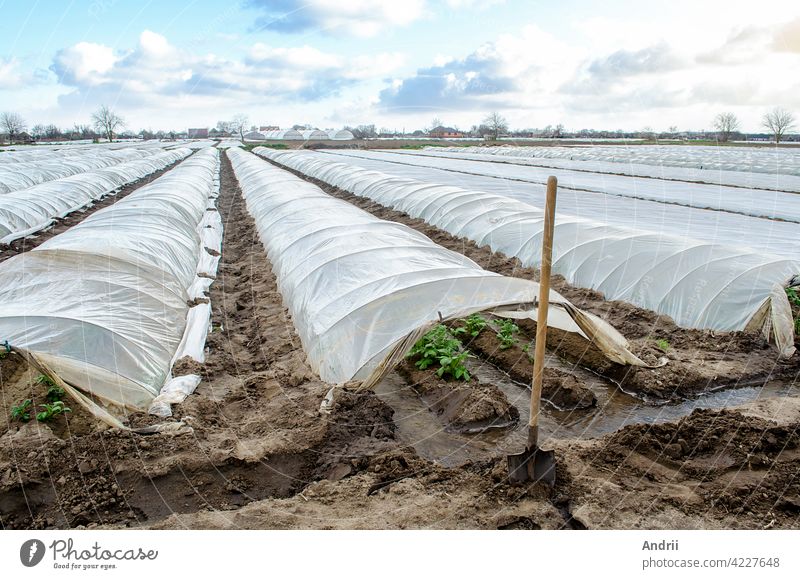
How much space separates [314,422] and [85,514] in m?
2.29

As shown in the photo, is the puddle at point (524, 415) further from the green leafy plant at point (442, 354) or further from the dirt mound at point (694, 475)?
the dirt mound at point (694, 475)

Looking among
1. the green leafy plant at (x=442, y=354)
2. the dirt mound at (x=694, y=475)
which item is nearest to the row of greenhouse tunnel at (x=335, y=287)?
the green leafy plant at (x=442, y=354)

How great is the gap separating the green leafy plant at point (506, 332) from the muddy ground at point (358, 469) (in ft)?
3.73

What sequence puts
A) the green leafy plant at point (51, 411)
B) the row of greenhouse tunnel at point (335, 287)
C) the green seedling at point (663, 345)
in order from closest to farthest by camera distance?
the green leafy plant at point (51, 411) → the row of greenhouse tunnel at point (335, 287) → the green seedling at point (663, 345)

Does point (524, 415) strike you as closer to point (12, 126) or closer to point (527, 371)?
point (527, 371)

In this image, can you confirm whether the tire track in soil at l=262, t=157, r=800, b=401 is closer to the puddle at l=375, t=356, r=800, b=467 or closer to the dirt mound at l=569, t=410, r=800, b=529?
the puddle at l=375, t=356, r=800, b=467

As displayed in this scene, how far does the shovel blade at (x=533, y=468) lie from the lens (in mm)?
4961

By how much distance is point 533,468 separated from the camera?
496cm

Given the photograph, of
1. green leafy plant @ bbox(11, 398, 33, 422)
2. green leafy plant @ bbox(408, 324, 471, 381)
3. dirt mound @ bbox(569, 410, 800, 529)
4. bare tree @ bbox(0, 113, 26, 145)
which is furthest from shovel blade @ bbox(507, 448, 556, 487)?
bare tree @ bbox(0, 113, 26, 145)

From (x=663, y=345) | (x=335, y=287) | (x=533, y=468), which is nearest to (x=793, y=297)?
(x=663, y=345)

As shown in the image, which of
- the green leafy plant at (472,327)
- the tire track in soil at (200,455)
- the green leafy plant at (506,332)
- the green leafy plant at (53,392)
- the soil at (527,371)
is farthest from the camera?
the green leafy plant at (472,327)

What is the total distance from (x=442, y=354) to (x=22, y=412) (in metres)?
5.02

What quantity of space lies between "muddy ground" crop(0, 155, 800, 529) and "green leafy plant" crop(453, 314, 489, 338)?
1.48 metres

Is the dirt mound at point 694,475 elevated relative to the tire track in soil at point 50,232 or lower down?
lower down
